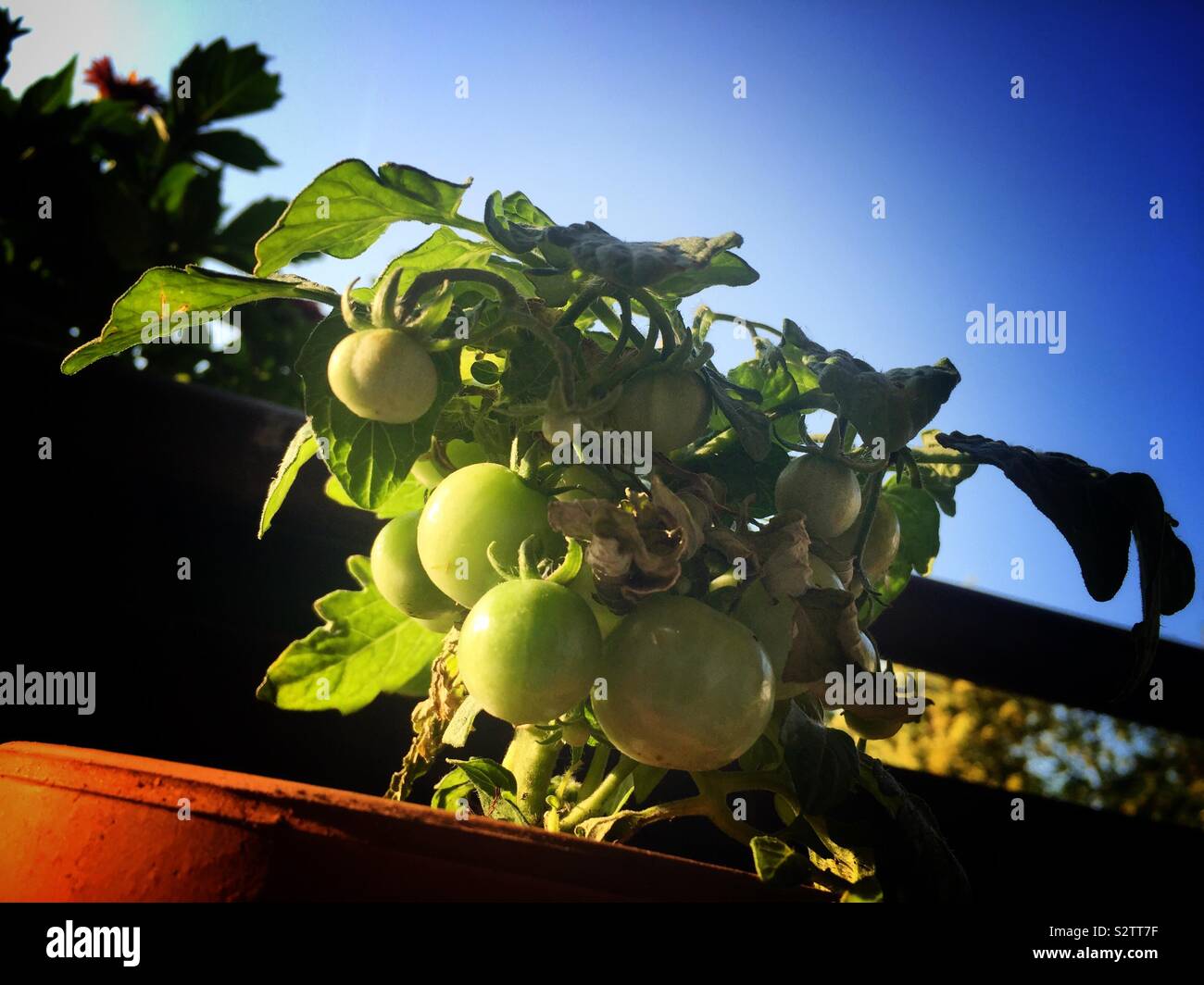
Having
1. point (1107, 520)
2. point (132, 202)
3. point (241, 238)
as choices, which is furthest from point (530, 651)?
point (241, 238)

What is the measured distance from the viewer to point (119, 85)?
4.77 feet

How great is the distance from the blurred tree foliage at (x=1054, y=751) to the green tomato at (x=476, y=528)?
0.97 meters

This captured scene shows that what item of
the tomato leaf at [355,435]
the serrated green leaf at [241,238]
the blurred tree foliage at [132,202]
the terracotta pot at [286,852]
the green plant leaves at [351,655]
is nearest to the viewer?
the terracotta pot at [286,852]

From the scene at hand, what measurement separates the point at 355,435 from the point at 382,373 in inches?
3.1

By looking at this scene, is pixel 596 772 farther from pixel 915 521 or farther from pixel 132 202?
pixel 132 202

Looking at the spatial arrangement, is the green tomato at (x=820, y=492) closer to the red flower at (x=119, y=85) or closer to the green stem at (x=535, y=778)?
the green stem at (x=535, y=778)

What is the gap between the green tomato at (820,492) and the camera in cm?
40

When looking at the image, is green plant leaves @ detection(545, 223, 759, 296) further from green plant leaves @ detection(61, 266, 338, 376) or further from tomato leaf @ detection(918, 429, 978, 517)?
tomato leaf @ detection(918, 429, 978, 517)

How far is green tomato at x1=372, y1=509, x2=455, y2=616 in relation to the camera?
434mm

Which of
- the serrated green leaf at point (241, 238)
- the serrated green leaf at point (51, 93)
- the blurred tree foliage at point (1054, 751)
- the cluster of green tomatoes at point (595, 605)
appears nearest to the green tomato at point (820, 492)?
the cluster of green tomatoes at point (595, 605)

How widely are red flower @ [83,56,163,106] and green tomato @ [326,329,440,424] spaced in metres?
1.43

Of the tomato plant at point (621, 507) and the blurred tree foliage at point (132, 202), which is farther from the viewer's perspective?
the blurred tree foliage at point (132, 202)

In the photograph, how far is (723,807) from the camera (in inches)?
17.2

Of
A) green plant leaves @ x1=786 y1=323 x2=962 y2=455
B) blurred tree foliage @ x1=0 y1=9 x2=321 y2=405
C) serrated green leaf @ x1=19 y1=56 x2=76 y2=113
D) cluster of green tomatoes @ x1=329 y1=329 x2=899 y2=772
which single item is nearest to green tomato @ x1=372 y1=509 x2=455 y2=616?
cluster of green tomatoes @ x1=329 y1=329 x2=899 y2=772
